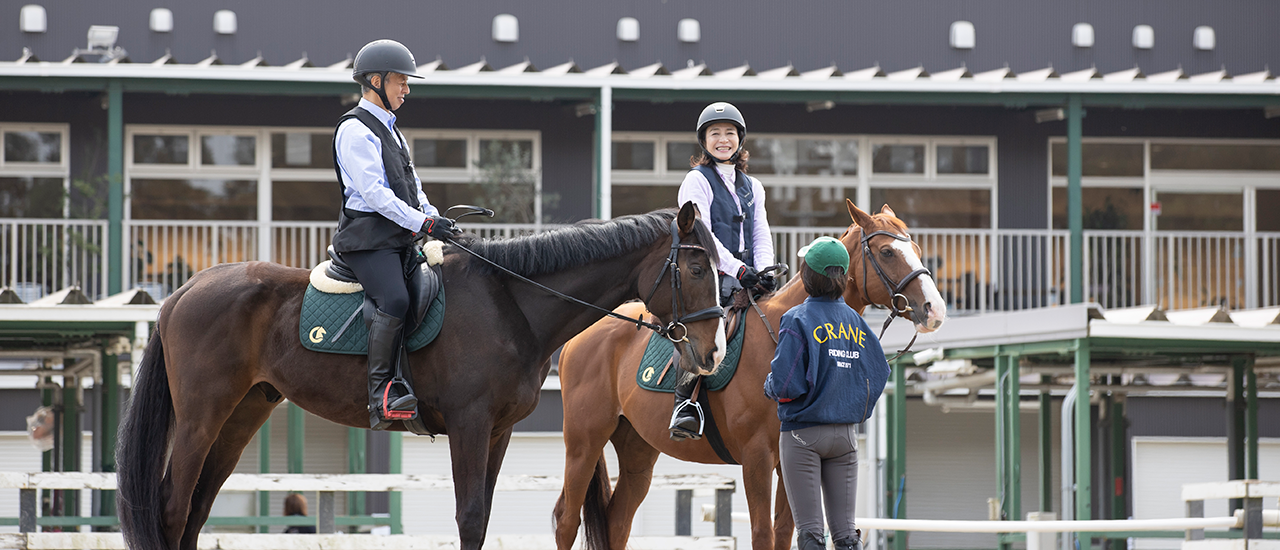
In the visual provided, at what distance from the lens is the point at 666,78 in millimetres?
15062

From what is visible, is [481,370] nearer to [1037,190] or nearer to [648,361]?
[648,361]

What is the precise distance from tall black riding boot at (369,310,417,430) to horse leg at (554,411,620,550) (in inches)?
66.4

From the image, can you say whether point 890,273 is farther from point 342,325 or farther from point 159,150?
point 159,150

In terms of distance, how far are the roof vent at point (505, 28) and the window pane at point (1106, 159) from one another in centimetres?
788

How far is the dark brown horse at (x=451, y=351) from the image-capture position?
16.6ft

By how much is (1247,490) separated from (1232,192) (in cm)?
1194

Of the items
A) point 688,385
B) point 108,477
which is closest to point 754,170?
point 108,477

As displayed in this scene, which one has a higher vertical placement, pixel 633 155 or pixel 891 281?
pixel 633 155

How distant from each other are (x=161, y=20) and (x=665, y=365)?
41.9ft

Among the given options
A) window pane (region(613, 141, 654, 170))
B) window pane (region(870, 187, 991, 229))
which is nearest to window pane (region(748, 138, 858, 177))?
window pane (region(870, 187, 991, 229))

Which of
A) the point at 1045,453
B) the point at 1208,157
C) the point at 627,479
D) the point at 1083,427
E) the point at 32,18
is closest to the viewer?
the point at 627,479

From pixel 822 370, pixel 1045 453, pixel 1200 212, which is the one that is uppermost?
pixel 1200 212

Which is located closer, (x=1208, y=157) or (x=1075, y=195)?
(x=1075, y=195)

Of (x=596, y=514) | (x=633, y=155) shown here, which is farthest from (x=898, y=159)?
(x=596, y=514)
